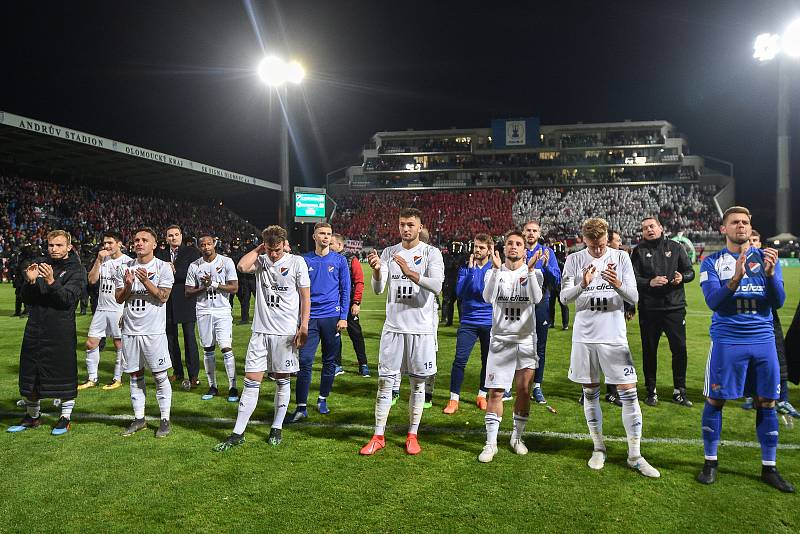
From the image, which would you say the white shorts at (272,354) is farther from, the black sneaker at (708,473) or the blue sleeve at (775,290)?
the blue sleeve at (775,290)

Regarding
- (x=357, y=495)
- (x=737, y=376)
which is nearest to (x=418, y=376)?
(x=357, y=495)

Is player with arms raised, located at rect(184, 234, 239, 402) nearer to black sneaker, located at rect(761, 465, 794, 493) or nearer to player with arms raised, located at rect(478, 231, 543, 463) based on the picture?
player with arms raised, located at rect(478, 231, 543, 463)

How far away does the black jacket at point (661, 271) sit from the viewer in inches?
262

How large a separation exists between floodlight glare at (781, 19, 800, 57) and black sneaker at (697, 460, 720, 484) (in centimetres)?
4475

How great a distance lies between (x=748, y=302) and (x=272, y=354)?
170 inches

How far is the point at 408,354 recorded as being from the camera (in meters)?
5.09

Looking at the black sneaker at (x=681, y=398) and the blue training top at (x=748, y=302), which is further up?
the blue training top at (x=748, y=302)

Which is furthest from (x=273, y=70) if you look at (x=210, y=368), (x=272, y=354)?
(x=272, y=354)

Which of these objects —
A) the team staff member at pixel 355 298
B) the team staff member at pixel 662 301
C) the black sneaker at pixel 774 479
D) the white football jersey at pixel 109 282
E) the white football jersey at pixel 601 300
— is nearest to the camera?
the black sneaker at pixel 774 479

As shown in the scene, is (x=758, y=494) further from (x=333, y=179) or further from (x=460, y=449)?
(x=333, y=179)

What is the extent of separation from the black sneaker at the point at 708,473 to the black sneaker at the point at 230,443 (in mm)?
4155

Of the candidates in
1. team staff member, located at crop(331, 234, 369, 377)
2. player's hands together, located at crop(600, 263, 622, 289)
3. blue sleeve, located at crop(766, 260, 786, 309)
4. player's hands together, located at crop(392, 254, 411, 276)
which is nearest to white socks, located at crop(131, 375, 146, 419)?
team staff member, located at crop(331, 234, 369, 377)

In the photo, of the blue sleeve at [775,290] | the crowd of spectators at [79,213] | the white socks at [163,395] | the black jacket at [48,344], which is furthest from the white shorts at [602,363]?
the crowd of spectators at [79,213]

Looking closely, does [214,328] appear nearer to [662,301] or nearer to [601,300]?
[601,300]
